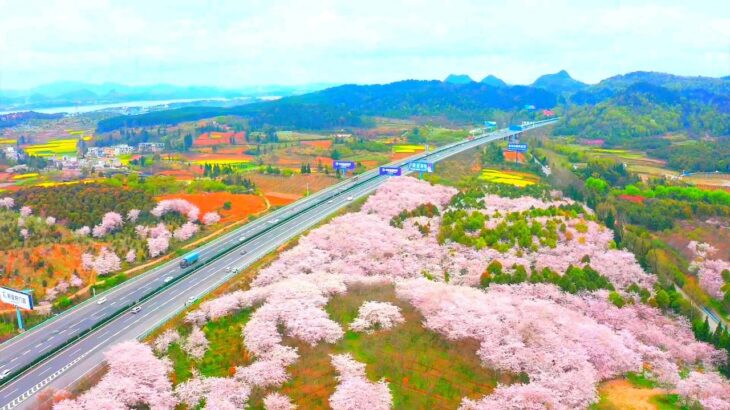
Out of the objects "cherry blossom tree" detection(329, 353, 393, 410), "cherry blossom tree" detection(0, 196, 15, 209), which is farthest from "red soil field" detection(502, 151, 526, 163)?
"cherry blossom tree" detection(0, 196, 15, 209)

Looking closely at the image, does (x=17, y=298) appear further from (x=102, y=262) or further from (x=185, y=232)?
(x=185, y=232)

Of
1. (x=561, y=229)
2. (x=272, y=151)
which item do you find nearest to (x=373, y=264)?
(x=561, y=229)

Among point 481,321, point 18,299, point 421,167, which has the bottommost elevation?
point 18,299

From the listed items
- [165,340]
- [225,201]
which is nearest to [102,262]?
[165,340]

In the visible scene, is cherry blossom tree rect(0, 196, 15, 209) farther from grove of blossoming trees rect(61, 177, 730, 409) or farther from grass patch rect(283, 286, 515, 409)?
grass patch rect(283, 286, 515, 409)

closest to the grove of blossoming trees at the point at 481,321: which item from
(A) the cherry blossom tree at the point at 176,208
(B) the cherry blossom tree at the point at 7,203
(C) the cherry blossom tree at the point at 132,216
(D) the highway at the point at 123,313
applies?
(D) the highway at the point at 123,313
